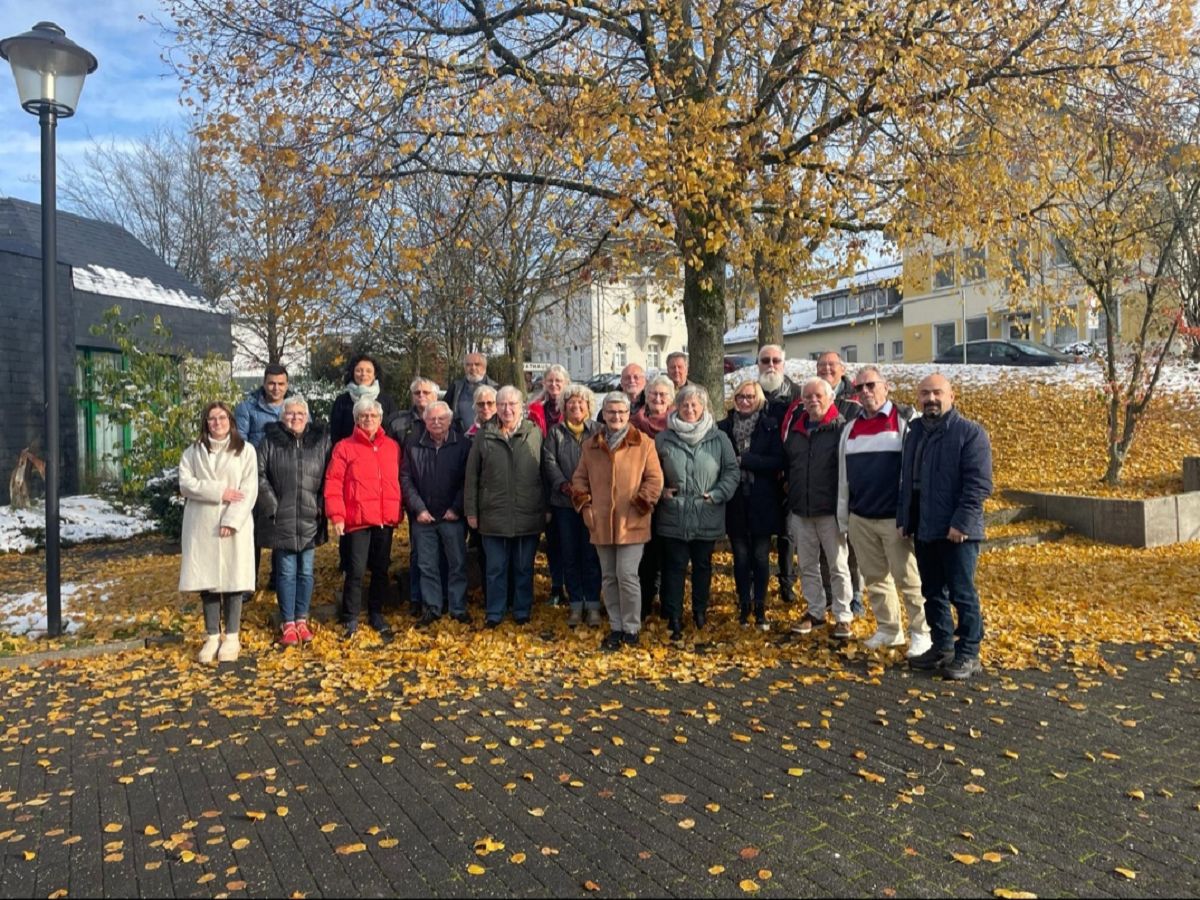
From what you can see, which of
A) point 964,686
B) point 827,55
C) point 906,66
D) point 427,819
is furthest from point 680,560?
point 827,55

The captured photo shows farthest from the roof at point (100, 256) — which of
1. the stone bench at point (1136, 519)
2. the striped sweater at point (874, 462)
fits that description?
the stone bench at point (1136, 519)

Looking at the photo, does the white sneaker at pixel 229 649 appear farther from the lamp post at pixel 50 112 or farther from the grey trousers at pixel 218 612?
the lamp post at pixel 50 112

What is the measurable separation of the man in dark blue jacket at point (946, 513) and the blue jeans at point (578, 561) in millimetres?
2496

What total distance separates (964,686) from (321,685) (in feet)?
13.4

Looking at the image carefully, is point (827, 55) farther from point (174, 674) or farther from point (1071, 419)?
point (1071, 419)

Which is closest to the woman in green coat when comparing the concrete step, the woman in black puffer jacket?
the woman in black puffer jacket

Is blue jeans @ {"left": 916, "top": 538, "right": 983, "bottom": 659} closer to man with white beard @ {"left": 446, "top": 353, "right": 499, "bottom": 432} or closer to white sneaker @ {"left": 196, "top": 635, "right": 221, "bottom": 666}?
man with white beard @ {"left": 446, "top": 353, "right": 499, "bottom": 432}

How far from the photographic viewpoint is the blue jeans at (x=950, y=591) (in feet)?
18.8

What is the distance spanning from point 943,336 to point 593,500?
4170cm

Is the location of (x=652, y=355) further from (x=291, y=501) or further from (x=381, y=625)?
(x=291, y=501)

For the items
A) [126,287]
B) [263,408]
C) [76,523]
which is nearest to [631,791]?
[263,408]

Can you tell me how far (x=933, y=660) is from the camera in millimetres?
5887

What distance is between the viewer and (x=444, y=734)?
495 centimetres

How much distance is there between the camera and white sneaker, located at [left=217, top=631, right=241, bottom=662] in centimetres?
659
